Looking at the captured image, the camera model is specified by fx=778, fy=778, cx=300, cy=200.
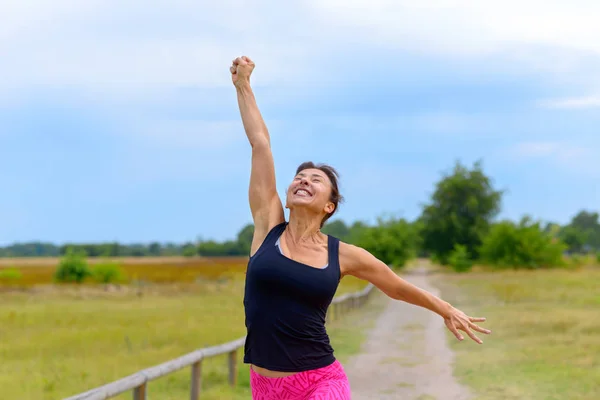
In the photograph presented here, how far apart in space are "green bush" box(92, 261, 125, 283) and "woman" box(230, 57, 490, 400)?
5810 cm

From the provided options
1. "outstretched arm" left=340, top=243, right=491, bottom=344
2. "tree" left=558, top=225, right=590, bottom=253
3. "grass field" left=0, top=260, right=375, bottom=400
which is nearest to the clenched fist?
"outstretched arm" left=340, top=243, right=491, bottom=344

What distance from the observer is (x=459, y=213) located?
80312mm

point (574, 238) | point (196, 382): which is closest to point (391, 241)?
point (196, 382)

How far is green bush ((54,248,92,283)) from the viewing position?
60281 millimetres

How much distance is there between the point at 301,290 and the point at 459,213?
78.6m

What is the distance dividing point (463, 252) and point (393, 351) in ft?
202

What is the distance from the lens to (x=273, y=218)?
3883mm

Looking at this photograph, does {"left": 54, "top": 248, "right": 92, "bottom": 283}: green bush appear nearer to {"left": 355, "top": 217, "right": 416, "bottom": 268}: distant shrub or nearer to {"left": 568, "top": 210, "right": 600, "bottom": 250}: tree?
{"left": 355, "top": 217, "right": 416, "bottom": 268}: distant shrub

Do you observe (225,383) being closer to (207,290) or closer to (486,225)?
(207,290)

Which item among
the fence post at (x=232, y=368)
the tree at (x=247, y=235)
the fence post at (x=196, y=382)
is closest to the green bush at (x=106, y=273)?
the fence post at (x=232, y=368)

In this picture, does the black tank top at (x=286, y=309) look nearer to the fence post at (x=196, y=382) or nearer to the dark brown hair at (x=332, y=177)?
the dark brown hair at (x=332, y=177)

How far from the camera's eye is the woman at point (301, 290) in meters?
3.47

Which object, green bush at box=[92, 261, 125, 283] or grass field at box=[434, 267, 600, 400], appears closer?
grass field at box=[434, 267, 600, 400]

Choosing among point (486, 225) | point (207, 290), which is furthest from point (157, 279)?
point (486, 225)
